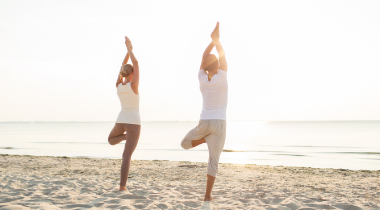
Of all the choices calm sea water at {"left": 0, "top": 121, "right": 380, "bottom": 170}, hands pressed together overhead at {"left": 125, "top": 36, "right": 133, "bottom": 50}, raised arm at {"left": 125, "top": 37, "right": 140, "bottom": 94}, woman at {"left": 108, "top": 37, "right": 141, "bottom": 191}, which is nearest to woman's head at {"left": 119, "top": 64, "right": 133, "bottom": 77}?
woman at {"left": 108, "top": 37, "right": 141, "bottom": 191}

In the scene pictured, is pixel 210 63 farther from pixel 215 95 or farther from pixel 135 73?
pixel 135 73

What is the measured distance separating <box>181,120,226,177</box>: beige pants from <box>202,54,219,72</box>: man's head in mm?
766

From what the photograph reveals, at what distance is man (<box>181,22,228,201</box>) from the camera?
391cm

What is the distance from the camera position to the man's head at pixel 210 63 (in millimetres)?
4020

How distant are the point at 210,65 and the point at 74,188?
3.42 metres

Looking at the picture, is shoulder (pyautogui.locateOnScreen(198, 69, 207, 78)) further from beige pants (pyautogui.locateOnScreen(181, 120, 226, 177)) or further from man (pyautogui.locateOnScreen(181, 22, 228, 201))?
beige pants (pyautogui.locateOnScreen(181, 120, 226, 177))

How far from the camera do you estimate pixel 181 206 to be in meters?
4.11

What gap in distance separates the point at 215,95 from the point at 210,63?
19.3 inches

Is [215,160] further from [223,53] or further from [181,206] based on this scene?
[223,53]

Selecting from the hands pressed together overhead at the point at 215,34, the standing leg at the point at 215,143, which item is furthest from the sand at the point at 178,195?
the hands pressed together overhead at the point at 215,34

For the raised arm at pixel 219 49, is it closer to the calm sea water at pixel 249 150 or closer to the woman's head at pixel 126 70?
the woman's head at pixel 126 70

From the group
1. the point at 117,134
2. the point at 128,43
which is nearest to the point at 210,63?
the point at 128,43

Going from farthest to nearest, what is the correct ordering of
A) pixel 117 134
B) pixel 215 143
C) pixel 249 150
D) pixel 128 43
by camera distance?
pixel 249 150
pixel 128 43
pixel 117 134
pixel 215 143

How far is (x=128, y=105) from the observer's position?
188 inches
